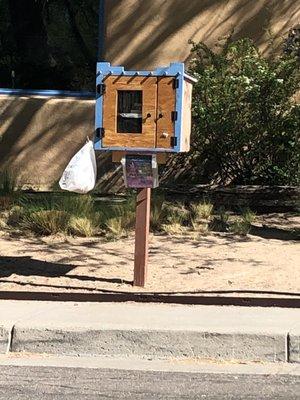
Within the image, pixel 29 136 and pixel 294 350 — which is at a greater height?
pixel 29 136

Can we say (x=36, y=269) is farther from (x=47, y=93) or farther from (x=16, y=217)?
(x=47, y=93)

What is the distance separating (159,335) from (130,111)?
226 centimetres

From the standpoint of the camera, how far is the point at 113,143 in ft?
22.6

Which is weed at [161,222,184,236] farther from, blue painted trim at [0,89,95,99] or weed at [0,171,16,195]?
blue painted trim at [0,89,95,99]

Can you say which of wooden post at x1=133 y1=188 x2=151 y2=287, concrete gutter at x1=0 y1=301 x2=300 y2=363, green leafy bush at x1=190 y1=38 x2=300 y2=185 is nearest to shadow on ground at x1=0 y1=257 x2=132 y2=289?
wooden post at x1=133 y1=188 x2=151 y2=287

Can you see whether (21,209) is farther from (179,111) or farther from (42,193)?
(179,111)

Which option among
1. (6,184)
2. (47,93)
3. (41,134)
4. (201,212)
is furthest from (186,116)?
(47,93)

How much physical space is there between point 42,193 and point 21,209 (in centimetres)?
183

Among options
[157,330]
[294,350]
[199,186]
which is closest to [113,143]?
[157,330]

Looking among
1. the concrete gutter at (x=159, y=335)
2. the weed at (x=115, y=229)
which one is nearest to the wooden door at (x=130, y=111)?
the concrete gutter at (x=159, y=335)

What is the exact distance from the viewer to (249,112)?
11258mm

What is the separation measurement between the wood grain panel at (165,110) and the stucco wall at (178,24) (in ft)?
20.9

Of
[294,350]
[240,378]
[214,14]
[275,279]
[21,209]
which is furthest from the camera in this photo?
[214,14]

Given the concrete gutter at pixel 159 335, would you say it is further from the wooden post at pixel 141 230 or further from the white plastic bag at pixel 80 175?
the white plastic bag at pixel 80 175
